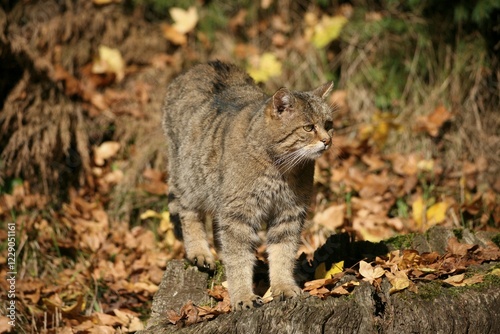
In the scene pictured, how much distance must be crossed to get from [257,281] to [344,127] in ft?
9.37

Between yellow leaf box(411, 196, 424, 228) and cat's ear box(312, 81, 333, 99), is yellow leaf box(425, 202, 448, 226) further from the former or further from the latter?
cat's ear box(312, 81, 333, 99)

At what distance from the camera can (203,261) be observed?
169 inches

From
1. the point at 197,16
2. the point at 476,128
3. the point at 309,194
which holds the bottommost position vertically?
the point at 309,194

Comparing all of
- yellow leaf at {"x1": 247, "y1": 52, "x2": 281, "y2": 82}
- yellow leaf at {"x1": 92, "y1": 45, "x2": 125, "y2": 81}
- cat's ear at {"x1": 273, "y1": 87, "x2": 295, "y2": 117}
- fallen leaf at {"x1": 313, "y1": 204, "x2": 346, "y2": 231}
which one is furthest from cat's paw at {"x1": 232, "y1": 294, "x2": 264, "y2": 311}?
yellow leaf at {"x1": 92, "y1": 45, "x2": 125, "y2": 81}

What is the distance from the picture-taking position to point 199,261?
4258 millimetres

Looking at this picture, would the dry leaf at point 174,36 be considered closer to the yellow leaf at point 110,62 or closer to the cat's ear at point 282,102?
the yellow leaf at point 110,62

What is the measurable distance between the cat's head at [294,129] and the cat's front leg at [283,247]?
1.20 ft

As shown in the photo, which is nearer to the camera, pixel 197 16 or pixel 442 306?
pixel 442 306

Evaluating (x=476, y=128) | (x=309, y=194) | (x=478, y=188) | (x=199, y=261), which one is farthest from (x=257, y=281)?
(x=476, y=128)

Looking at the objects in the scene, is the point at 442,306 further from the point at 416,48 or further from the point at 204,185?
the point at 416,48

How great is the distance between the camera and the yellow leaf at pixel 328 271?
3881 millimetres

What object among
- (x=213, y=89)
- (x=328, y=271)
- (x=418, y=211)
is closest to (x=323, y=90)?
(x=213, y=89)

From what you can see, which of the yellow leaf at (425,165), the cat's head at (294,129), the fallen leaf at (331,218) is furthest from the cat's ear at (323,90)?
the yellow leaf at (425,165)

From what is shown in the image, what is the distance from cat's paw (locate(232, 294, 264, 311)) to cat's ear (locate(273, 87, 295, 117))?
1.04m
